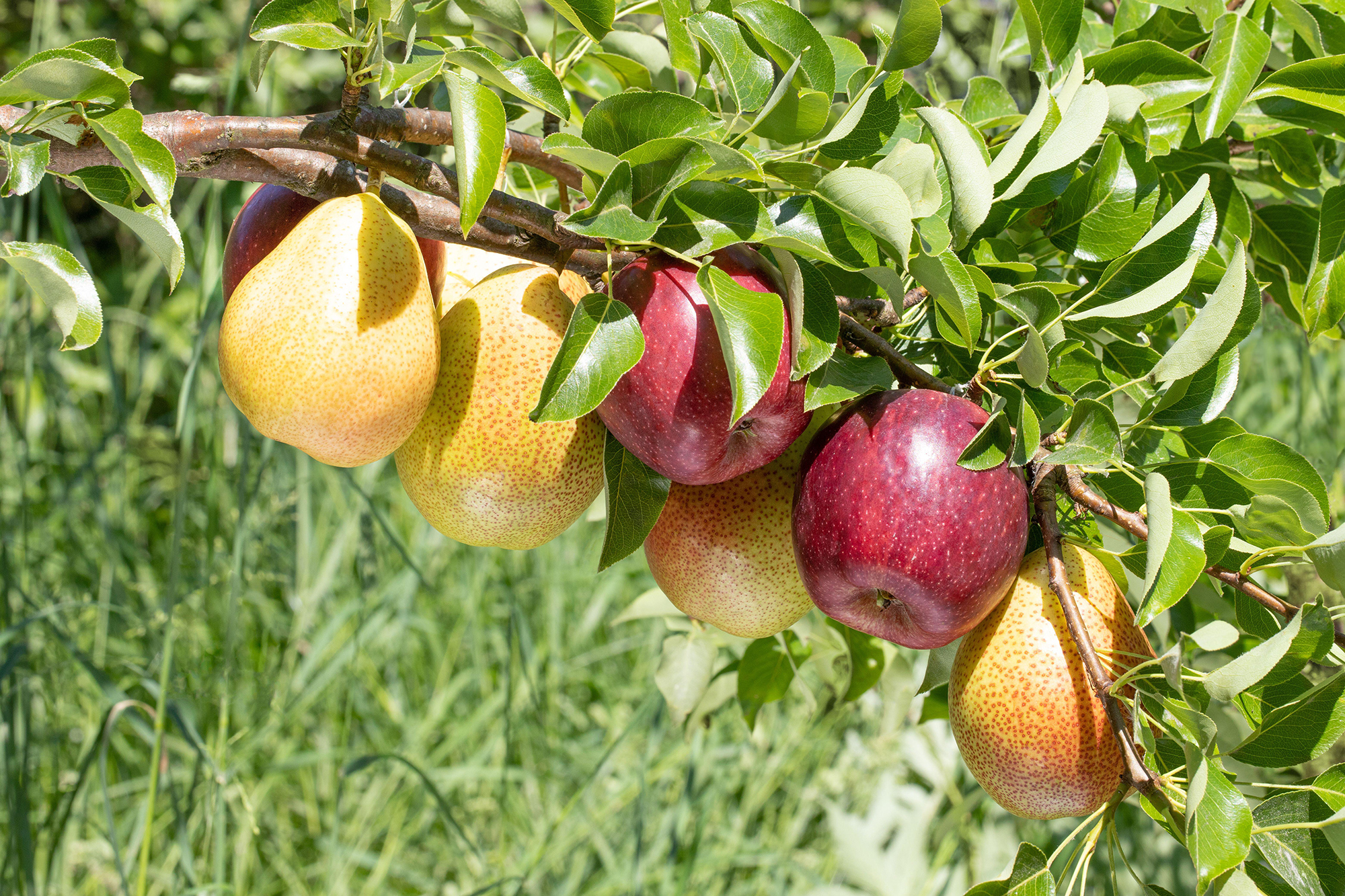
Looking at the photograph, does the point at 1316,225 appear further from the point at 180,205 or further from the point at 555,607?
the point at 180,205

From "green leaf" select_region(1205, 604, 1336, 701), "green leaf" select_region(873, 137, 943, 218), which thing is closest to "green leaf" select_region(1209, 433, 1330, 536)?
"green leaf" select_region(1205, 604, 1336, 701)

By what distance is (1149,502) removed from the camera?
62 centimetres

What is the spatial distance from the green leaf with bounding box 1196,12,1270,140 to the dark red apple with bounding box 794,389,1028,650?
33 cm

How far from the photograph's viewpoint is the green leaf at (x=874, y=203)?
60 centimetres

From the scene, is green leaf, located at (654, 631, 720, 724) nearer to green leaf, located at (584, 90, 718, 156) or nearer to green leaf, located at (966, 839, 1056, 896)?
green leaf, located at (966, 839, 1056, 896)

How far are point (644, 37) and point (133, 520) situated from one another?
2152mm

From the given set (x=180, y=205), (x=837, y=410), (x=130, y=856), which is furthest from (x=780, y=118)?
(x=180, y=205)

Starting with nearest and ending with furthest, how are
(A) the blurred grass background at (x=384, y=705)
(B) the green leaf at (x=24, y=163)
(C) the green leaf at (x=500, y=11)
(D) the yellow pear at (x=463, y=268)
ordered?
(B) the green leaf at (x=24, y=163) < (C) the green leaf at (x=500, y=11) < (D) the yellow pear at (x=463, y=268) < (A) the blurred grass background at (x=384, y=705)

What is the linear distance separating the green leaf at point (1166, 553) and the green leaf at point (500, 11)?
58 cm

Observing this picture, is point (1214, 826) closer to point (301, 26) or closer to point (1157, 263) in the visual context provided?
point (1157, 263)

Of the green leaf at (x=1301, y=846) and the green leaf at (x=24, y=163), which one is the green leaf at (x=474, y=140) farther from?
the green leaf at (x=1301, y=846)

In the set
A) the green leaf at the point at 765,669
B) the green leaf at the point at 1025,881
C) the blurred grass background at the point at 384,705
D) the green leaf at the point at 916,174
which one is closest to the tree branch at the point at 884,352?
the green leaf at the point at 916,174

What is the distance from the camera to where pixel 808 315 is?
0.67m

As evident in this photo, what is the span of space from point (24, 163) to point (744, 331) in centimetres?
Result: 43
